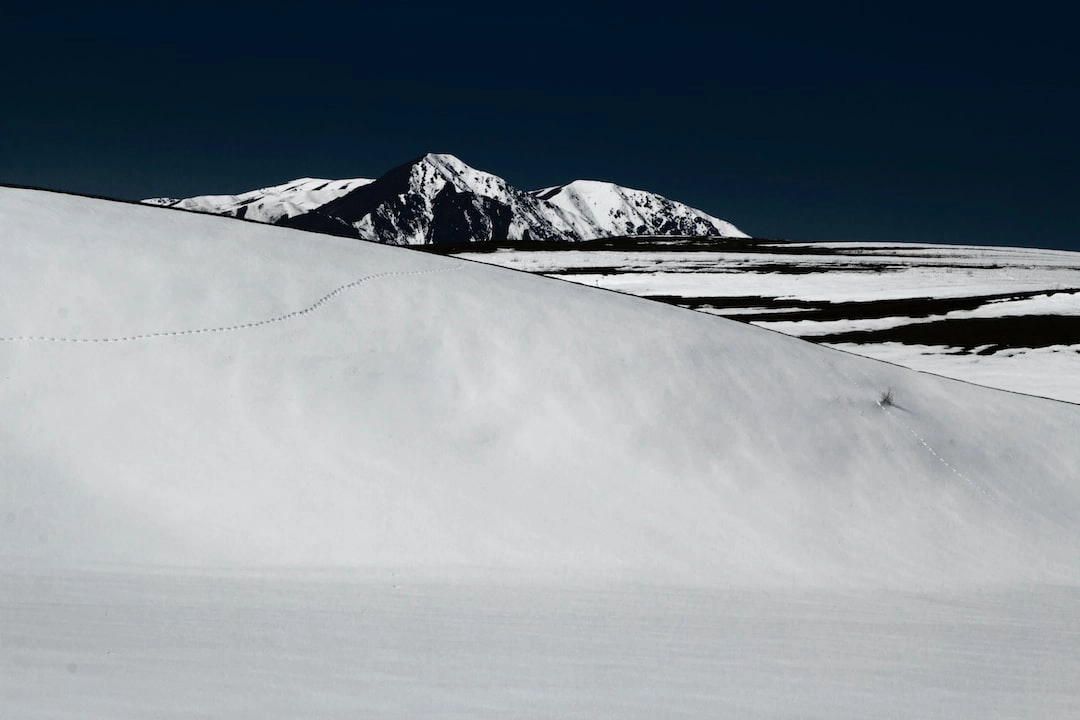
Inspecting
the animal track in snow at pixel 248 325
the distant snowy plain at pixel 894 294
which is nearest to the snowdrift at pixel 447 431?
the animal track in snow at pixel 248 325

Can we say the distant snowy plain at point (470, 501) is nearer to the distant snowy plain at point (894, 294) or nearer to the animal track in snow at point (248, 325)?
the animal track in snow at point (248, 325)

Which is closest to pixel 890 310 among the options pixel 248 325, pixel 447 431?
pixel 447 431

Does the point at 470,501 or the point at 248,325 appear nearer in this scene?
the point at 470,501

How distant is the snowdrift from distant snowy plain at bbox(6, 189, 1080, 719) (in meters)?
0.03

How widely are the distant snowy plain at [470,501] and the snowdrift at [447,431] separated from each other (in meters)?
0.03

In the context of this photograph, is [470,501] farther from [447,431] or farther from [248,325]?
[248,325]

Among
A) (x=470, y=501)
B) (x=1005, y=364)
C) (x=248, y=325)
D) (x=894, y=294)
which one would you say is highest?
(x=248, y=325)

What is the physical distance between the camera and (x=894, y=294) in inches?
2044

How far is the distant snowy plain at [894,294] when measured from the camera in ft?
102

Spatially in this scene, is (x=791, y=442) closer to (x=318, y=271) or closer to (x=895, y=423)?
(x=895, y=423)

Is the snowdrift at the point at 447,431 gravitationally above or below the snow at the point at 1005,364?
above

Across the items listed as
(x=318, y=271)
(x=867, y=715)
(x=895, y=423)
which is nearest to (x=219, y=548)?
(x=318, y=271)

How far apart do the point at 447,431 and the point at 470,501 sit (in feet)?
2.65

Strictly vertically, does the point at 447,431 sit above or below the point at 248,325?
below
